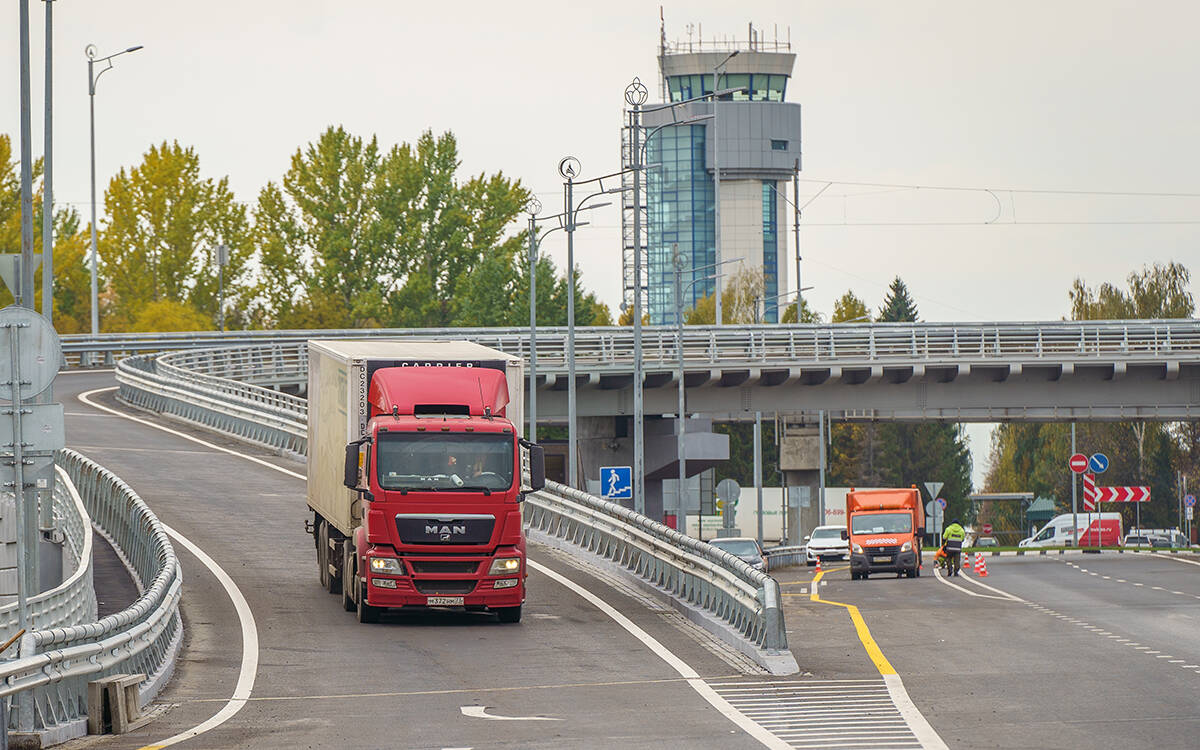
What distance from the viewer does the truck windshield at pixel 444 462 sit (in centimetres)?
2252

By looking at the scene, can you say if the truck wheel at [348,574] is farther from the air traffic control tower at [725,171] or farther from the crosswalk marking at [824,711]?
the air traffic control tower at [725,171]

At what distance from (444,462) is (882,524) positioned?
23.9 m

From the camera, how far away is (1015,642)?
23.4 metres

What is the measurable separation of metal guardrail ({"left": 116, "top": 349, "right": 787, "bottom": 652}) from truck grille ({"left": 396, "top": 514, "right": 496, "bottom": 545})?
294 cm

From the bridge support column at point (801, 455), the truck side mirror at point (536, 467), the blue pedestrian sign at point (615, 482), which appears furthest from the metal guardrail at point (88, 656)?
the bridge support column at point (801, 455)

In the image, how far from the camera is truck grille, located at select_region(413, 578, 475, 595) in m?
22.6

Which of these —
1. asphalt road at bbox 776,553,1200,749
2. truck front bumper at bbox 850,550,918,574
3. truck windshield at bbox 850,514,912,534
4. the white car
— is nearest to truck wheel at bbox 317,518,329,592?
asphalt road at bbox 776,553,1200,749

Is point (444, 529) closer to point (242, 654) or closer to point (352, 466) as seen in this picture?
point (352, 466)

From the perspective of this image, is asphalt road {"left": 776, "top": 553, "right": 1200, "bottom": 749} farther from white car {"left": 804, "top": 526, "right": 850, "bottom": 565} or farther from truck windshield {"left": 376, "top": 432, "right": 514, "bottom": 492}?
white car {"left": 804, "top": 526, "right": 850, "bottom": 565}

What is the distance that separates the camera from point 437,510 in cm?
2248

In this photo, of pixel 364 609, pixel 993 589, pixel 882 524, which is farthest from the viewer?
pixel 882 524

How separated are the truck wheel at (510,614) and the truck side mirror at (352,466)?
2490 millimetres

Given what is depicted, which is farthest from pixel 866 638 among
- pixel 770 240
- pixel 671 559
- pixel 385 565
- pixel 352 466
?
pixel 770 240

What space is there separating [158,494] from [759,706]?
73.2 feet
